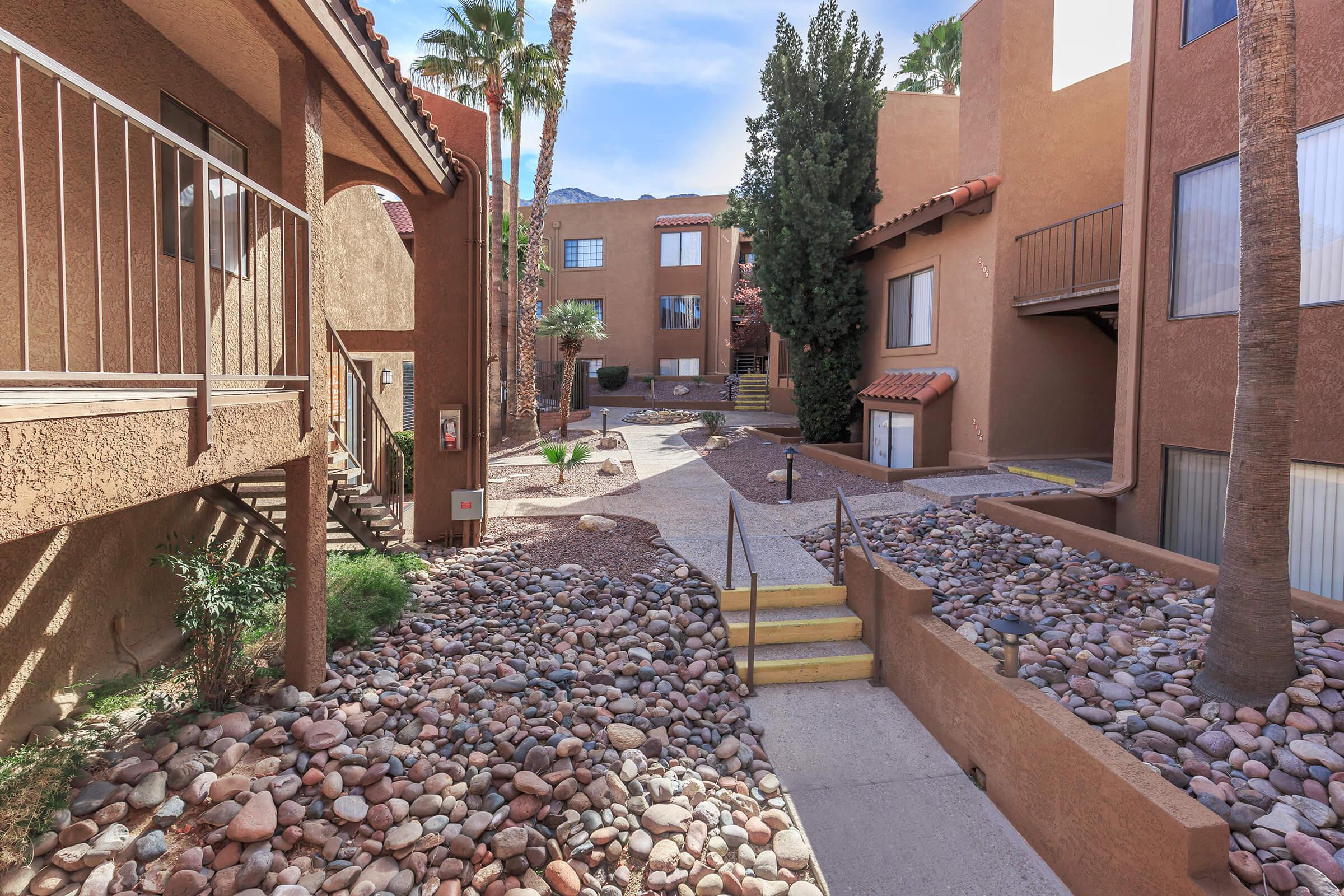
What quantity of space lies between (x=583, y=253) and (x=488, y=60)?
1842 cm

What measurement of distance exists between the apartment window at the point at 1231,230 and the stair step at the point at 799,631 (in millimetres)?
4502

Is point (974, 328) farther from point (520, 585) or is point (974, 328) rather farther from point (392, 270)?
point (392, 270)

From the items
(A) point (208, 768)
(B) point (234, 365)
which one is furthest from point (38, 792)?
(B) point (234, 365)

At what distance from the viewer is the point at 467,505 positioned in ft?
28.6

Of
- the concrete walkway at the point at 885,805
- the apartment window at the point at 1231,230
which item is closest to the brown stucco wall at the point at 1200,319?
the apartment window at the point at 1231,230

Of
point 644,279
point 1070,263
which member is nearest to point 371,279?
point 1070,263

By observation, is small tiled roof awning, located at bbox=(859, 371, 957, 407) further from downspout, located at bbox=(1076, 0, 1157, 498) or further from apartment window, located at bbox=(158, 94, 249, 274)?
apartment window, located at bbox=(158, 94, 249, 274)

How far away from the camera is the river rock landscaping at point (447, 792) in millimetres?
3668

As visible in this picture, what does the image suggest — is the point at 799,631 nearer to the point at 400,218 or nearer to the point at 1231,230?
the point at 1231,230

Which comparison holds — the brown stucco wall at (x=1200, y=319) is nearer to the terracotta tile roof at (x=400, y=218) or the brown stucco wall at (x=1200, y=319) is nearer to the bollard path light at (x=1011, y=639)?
the bollard path light at (x=1011, y=639)

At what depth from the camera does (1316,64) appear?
20.9 feet

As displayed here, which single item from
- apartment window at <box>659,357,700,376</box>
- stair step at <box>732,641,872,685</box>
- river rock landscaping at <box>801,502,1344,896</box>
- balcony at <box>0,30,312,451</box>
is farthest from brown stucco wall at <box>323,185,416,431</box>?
apartment window at <box>659,357,700,376</box>

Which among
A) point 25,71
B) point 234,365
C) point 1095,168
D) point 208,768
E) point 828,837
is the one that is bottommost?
point 828,837

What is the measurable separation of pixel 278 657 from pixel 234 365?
2.75 meters
